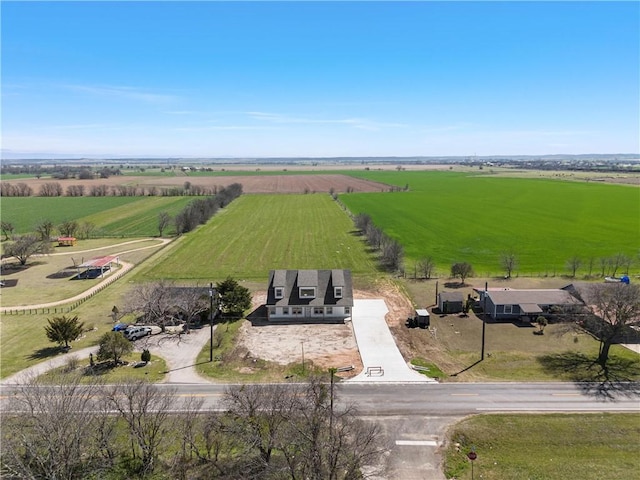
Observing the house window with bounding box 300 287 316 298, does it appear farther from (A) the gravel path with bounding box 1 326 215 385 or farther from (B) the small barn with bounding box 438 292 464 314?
(B) the small barn with bounding box 438 292 464 314

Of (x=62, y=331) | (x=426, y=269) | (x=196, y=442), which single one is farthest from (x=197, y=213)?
(x=196, y=442)

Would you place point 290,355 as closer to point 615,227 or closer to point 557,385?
point 557,385

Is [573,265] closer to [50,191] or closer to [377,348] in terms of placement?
[377,348]

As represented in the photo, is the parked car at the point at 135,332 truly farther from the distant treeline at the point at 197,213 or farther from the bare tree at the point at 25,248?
the distant treeline at the point at 197,213

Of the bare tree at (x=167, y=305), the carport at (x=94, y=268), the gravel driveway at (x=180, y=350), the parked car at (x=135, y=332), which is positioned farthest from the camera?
the carport at (x=94, y=268)

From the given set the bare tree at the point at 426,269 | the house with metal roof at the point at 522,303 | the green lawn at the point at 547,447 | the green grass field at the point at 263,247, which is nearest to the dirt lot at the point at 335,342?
the house with metal roof at the point at 522,303

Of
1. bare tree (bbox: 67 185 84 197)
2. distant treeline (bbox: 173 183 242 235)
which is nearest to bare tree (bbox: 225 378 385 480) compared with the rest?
distant treeline (bbox: 173 183 242 235)

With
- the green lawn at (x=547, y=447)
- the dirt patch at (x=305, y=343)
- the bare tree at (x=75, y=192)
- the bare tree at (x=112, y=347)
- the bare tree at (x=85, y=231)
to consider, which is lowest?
the green lawn at (x=547, y=447)
